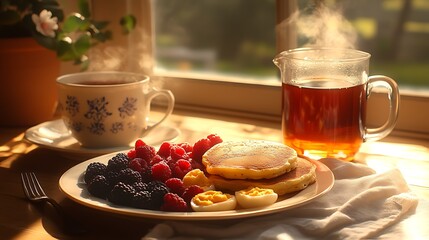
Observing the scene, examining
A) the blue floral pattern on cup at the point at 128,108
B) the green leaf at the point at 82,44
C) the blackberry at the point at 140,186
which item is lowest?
the blackberry at the point at 140,186

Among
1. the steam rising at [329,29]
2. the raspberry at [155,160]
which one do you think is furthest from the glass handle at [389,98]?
the raspberry at [155,160]

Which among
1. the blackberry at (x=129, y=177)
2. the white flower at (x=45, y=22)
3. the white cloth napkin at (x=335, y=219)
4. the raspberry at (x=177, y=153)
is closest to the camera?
the white cloth napkin at (x=335, y=219)

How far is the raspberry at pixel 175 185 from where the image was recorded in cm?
99

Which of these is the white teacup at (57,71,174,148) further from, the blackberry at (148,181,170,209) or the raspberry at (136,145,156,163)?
the blackberry at (148,181,170,209)

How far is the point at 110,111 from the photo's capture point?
131cm

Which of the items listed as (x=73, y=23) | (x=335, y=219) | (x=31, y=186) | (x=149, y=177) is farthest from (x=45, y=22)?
(x=335, y=219)

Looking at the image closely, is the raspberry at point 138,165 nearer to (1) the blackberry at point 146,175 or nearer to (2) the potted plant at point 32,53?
(1) the blackberry at point 146,175

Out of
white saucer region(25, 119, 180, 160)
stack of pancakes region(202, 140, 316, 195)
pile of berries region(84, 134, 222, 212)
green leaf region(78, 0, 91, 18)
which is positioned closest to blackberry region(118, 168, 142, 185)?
pile of berries region(84, 134, 222, 212)

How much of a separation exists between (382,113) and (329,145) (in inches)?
14.9

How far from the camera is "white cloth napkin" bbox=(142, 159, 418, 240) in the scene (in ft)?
2.95

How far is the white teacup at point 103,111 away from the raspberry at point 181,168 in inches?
11.1

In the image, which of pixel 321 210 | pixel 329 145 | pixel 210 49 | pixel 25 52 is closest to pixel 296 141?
pixel 329 145

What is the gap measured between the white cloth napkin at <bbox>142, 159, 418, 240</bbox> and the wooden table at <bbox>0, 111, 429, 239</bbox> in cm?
5

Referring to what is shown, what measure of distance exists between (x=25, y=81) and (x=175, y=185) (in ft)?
2.29
